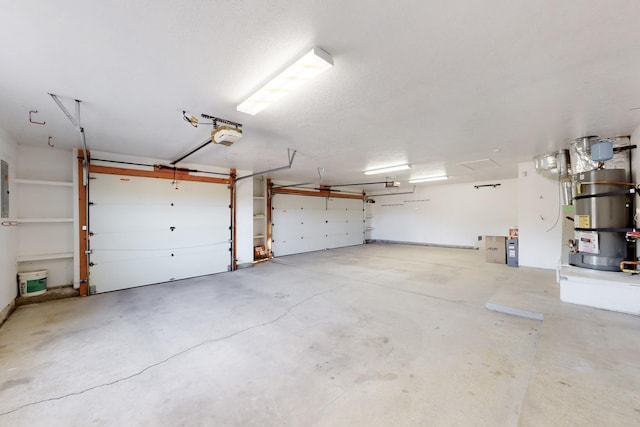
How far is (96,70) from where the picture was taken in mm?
1990

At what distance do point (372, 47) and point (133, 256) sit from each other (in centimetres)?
532

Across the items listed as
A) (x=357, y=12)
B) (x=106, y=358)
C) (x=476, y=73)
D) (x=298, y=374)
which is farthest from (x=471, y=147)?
(x=106, y=358)

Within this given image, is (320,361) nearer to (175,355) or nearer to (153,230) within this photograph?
(175,355)

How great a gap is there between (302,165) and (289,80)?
3839mm

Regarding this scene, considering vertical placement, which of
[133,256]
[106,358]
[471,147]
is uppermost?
[471,147]

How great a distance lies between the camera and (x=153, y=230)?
501 cm

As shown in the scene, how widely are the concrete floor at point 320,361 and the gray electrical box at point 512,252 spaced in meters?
2.13

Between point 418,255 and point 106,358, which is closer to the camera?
point 106,358

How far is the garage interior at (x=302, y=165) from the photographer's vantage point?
1610 mm

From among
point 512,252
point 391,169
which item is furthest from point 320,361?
point 512,252

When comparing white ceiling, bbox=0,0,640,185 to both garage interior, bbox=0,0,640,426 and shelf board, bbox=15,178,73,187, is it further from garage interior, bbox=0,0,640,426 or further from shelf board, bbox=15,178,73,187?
shelf board, bbox=15,178,73,187

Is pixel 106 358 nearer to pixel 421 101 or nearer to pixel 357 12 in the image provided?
pixel 357 12

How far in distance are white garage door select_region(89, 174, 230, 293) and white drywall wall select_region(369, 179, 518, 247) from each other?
7.37 m

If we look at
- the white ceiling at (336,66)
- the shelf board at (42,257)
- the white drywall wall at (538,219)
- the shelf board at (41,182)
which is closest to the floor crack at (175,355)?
the white ceiling at (336,66)
